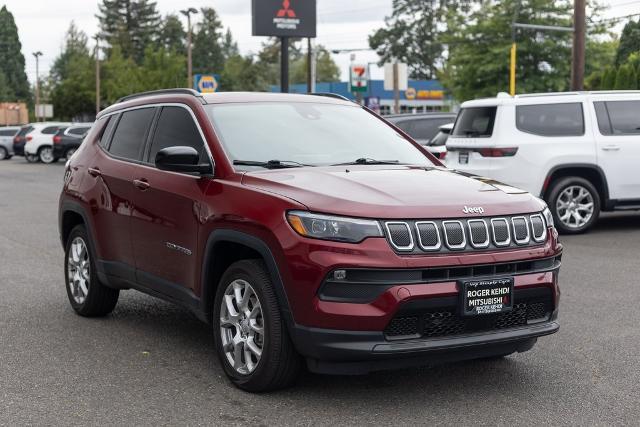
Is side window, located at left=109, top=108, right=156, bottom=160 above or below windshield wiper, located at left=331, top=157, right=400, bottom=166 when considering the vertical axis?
above

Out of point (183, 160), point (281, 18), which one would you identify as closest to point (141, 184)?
point (183, 160)

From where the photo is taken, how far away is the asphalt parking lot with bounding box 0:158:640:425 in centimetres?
491

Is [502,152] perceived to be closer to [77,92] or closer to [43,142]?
[43,142]

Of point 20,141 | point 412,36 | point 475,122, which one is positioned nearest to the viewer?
point 475,122

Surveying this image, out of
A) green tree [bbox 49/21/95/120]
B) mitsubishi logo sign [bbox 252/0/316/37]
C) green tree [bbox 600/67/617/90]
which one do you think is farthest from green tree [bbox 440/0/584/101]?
green tree [bbox 49/21/95/120]

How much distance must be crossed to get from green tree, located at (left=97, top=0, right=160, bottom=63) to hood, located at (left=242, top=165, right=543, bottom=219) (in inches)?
4531

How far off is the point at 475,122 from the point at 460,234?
28.6 feet

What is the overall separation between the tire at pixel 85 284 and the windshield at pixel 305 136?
1.84 m

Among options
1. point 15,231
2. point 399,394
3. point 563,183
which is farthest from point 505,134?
point 399,394

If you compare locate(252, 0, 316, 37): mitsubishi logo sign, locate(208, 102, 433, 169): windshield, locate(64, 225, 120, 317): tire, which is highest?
locate(252, 0, 316, 37): mitsubishi logo sign

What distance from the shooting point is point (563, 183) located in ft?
43.1

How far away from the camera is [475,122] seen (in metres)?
13.4

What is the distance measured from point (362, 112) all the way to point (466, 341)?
2.45m

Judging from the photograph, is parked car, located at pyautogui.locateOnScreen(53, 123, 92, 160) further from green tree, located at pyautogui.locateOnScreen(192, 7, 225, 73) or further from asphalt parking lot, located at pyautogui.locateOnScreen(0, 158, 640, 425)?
green tree, located at pyautogui.locateOnScreen(192, 7, 225, 73)
